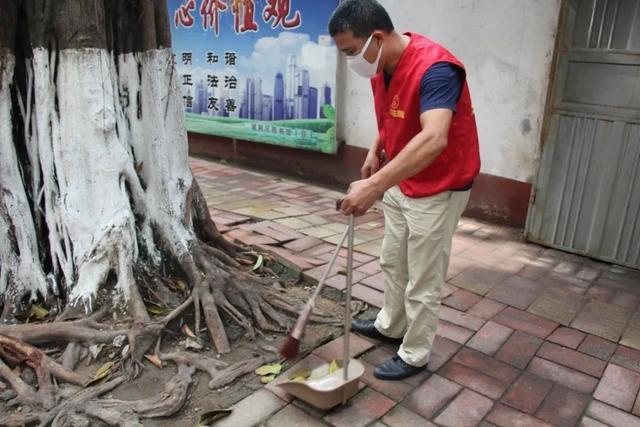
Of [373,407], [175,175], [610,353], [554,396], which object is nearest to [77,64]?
[175,175]

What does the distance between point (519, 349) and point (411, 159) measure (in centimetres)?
148

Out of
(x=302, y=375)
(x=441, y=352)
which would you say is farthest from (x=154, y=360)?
(x=441, y=352)

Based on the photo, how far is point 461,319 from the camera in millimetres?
3342

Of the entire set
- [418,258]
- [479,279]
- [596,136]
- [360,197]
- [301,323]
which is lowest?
[479,279]

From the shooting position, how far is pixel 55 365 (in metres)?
2.68

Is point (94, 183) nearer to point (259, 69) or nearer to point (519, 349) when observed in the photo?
point (519, 349)

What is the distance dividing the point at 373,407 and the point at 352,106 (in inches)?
158

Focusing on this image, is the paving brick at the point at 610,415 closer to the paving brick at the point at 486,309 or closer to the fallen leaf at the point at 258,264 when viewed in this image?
the paving brick at the point at 486,309

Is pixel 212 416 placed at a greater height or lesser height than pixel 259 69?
lesser

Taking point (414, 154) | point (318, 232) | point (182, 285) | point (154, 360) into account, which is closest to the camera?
point (414, 154)

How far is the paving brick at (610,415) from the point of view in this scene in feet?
8.10

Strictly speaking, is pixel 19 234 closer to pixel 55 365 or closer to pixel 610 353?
pixel 55 365

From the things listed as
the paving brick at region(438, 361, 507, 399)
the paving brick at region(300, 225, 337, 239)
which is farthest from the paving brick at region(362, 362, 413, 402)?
the paving brick at region(300, 225, 337, 239)

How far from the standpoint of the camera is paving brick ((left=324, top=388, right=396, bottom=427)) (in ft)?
7.92
